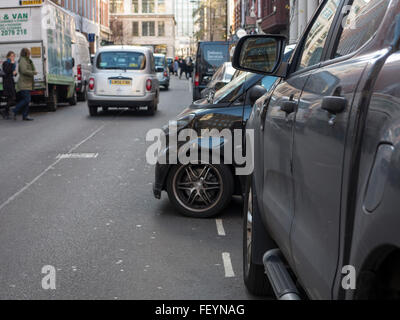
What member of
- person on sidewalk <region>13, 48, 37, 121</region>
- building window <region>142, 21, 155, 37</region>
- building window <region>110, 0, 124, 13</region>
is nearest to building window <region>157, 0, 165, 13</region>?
building window <region>142, 21, 155, 37</region>

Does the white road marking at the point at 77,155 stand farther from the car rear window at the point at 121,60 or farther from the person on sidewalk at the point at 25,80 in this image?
the car rear window at the point at 121,60

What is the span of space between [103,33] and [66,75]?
5618cm

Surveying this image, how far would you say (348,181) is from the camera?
2.06 metres

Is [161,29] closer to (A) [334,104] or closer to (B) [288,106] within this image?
(B) [288,106]

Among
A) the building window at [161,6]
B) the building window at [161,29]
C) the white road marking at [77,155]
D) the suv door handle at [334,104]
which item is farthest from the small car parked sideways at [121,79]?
the building window at [161,29]

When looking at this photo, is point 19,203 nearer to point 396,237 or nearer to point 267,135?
point 267,135

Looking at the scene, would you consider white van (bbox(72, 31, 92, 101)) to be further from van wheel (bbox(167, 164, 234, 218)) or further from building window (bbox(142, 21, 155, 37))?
building window (bbox(142, 21, 155, 37))

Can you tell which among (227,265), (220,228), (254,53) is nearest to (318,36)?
(254,53)

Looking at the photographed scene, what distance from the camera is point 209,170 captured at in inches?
255

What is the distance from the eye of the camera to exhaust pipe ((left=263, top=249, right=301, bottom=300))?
110 inches

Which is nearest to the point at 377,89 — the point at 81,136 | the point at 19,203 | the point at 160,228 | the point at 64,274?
the point at 64,274

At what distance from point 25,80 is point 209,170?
13290 mm

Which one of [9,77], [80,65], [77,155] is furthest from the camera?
[80,65]

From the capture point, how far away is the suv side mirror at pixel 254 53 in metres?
3.81
